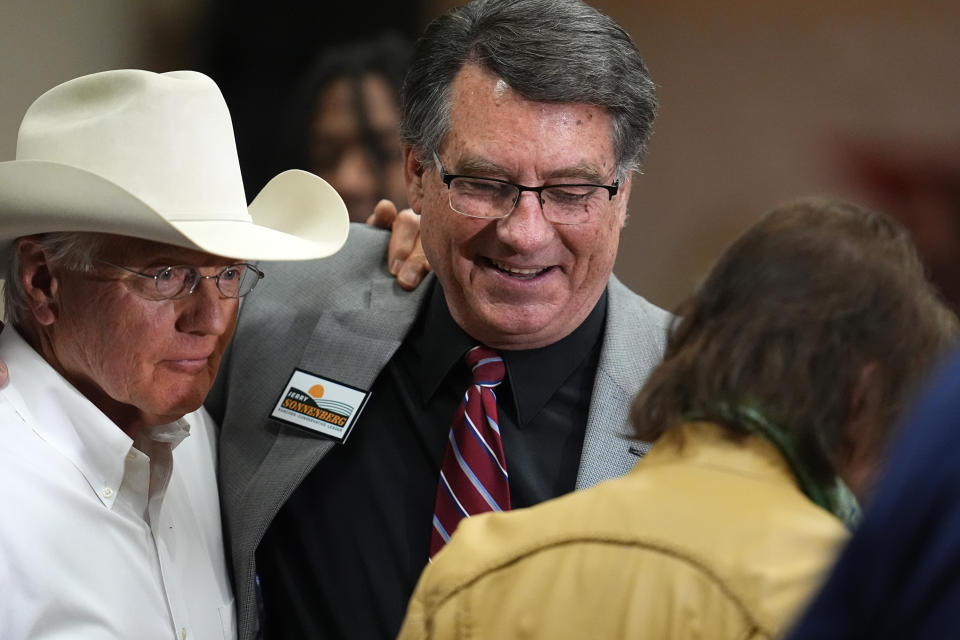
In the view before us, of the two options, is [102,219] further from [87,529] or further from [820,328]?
[820,328]

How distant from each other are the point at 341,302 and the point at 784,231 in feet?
4.29

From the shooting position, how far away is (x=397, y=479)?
2.11m

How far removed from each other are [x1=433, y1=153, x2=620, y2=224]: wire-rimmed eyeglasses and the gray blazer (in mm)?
251

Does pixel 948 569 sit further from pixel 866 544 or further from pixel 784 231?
pixel 784 231

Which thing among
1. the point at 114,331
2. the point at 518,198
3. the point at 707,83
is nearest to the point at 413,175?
the point at 518,198

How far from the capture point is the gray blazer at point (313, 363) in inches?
80.3

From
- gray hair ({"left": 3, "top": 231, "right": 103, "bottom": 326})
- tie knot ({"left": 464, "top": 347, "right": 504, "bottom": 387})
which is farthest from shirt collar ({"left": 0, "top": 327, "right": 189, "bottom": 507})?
tie knot ({"left": 464, "top": 347, "right": 504, "bottom": 387})

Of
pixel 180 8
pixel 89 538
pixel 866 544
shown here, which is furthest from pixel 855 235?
pixel 180 8

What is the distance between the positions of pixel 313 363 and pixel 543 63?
0.70 m

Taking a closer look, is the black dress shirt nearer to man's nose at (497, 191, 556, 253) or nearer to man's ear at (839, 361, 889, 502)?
man's nose at (497, 191, 556, 253)

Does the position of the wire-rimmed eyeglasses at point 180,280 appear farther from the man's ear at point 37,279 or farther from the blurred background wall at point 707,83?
the blurred background wall at point 707,83

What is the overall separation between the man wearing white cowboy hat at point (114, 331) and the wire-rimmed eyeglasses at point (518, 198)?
30cm

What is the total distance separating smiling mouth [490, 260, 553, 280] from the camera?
2082mm

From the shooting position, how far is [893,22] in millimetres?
4168
